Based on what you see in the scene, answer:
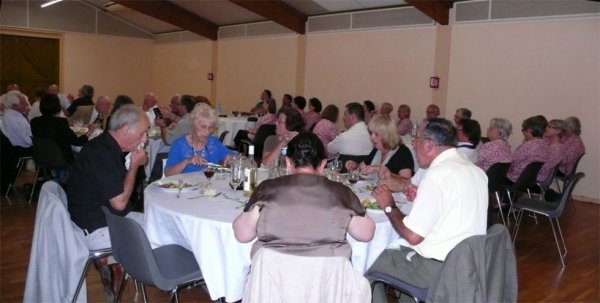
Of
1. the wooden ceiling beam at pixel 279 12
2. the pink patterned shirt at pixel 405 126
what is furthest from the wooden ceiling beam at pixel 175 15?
the pink patterned shirt at pixel 405 126

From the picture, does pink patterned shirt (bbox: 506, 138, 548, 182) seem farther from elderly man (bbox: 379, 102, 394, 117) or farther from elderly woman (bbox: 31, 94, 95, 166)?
elderly woman (bbox: 31, 94, 95, 166)

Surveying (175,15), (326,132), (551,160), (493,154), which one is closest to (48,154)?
(326,132)

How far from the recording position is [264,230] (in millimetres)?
1898

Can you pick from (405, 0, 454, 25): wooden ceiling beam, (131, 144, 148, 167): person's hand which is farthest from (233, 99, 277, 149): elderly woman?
(131, 144, 148, 167): person's hand

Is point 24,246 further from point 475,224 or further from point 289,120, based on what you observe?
point 475,224

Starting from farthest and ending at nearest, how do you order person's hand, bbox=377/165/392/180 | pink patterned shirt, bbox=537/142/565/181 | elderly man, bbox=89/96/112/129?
1. elderly man, bbox=89/96/112/129
2. pink patterned shirt, bbox=537/142/565/181
3. person's hand, bbox=377/165/392/180

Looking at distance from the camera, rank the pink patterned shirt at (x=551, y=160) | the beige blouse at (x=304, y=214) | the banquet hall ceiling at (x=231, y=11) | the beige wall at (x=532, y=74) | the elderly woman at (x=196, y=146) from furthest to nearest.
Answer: the banquet hall ceiling at (x=231, y=11) < the beige wall at (x=532, y=74) < the pink patterned shirt at (x=551, y=160) < the elderly woman at (x=196, y=146) < the beige blouse at (x=304, y=214)

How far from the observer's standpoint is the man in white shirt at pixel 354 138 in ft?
17.8

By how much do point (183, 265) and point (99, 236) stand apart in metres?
0.60

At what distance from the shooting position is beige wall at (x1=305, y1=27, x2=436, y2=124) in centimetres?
905

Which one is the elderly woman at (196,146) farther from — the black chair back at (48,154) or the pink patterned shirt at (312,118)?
the pink patterned shirt at (312,118)

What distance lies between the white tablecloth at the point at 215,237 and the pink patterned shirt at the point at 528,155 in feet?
11.0

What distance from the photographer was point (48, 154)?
538cm

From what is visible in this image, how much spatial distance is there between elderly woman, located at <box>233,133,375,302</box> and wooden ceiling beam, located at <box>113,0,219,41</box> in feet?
35.6
